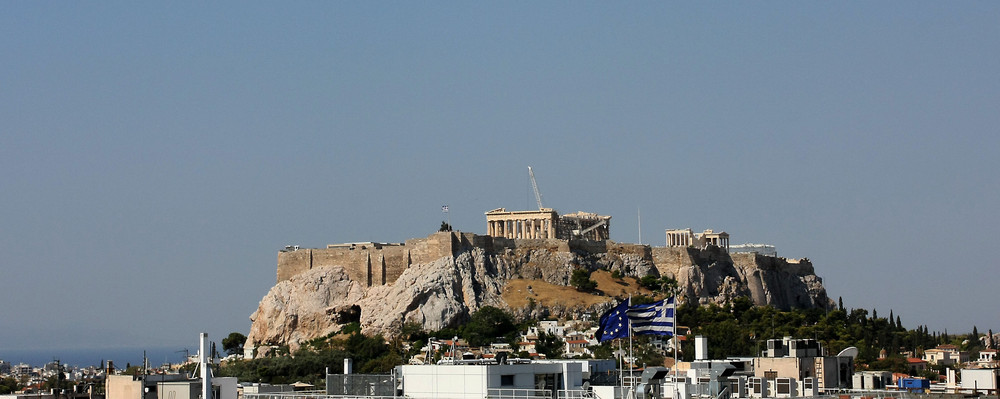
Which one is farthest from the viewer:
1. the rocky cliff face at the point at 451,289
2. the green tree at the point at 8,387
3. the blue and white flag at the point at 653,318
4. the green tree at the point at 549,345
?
the rocky cliff face at the point at 451,289

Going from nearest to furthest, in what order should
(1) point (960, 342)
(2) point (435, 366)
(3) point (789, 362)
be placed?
(2) point (435, 366), (3) point (789, 362), (1) point (960, 342)

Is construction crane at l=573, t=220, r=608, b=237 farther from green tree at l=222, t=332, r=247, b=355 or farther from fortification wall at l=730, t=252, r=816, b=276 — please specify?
green tree at l=222, t=332, r=247, b=355

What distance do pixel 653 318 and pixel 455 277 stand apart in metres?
63.0

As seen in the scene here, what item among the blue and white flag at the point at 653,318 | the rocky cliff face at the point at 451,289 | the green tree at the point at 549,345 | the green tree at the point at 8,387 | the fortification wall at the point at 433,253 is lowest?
the green tree at the point at 8,387

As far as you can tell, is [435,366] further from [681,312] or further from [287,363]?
Answer: [681,312]

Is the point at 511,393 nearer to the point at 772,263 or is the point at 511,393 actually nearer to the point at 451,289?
the point at 451,289

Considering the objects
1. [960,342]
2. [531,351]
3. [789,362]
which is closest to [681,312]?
[531,351]

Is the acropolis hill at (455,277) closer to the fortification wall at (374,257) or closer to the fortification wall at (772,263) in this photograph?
the fortification wall at (374,257)

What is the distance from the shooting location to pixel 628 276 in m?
110

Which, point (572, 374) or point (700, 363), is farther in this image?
point (700, 363)

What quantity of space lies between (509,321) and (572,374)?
59.6m

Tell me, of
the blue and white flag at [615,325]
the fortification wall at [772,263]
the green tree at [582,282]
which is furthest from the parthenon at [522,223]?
the blue and white flag at [615,325]

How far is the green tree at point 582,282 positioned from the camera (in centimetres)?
10419

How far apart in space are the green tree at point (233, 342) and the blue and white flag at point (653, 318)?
75579 mm
